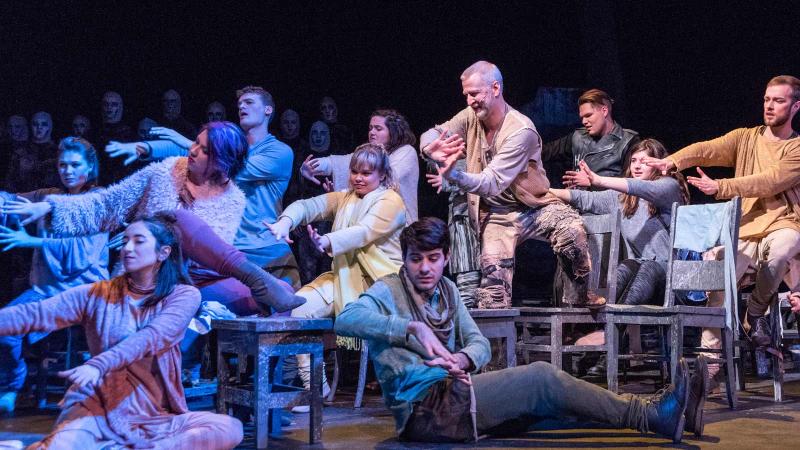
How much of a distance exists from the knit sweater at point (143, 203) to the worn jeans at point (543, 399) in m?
1.51

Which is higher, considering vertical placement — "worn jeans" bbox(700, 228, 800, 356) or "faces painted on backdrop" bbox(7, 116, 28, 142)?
"faces painted on backdrop" bbox(7, 116, 28, 142)

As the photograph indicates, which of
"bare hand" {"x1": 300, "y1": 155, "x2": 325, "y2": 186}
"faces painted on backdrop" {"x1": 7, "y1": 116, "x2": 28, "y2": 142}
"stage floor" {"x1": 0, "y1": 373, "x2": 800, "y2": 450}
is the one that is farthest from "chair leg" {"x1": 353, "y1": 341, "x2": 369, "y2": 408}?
"faces painted on backdrop" {"x1": 7, "y1": 116, "x2": 28, "y2": 142}

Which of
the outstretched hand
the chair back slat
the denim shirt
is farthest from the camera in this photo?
the chair back slat

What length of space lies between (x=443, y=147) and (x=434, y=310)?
1.02 metres

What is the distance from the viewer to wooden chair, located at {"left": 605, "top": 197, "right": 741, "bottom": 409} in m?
4.46

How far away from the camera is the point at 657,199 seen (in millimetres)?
5211

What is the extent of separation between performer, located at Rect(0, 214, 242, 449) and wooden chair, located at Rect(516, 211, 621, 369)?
78.2 inches

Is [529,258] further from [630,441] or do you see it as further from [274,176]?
[630,441]

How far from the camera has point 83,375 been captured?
252cm

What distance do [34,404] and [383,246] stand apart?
1.90 m

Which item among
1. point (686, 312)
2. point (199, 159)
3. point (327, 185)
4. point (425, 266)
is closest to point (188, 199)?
point (199, 159)

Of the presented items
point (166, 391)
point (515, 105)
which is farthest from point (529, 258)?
point (166, 391)

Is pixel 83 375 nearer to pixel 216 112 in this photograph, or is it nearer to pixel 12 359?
pixel 12 359

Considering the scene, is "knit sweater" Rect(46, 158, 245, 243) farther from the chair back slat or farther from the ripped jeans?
the chair back slat
